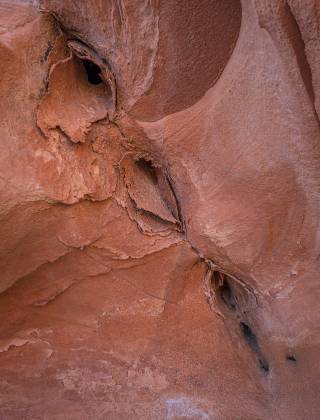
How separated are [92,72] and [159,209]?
39cm

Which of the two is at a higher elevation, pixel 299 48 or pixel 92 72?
pixel 299 48

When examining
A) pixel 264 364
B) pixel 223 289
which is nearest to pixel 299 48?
pixel 223 289

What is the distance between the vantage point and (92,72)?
44.3 inches

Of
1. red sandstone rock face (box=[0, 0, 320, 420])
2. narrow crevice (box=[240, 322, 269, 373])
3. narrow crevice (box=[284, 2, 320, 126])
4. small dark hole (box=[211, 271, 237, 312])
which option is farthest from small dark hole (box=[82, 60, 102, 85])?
narrow crevice (box=[240, 322, 269, 373])

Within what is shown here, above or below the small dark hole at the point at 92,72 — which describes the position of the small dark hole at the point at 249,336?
below

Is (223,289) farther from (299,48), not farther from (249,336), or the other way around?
(299,48)

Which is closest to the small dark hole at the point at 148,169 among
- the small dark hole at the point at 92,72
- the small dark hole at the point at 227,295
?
the small dark hole at the point at 92,72

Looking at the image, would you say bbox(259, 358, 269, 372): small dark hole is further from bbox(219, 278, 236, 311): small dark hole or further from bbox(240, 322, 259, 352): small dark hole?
bbox(219, 278, 236, 311): small dark hole

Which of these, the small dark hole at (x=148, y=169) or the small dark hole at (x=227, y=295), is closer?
the small dark hole at (x=148, y=169)

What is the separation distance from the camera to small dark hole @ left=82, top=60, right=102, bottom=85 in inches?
42.9

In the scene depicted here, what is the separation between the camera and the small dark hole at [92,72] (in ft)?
3.58

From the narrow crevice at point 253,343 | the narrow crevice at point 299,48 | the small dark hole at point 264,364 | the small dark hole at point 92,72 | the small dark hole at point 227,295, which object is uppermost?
the narrow crevice at point 299,48

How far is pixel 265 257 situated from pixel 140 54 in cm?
57

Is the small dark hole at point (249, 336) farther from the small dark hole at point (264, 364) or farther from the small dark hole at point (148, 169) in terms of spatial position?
the small dark hole at point (148, 169)
